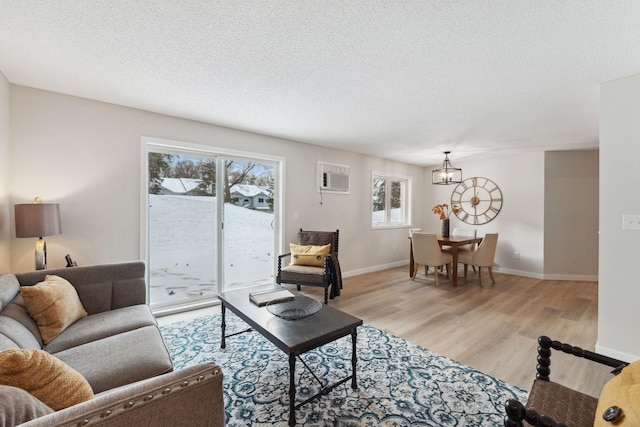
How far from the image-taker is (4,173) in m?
2.30

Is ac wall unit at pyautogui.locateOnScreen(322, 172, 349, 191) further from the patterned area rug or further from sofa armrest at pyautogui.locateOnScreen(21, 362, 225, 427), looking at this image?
sofa armrest at pyautogui.locateOnScreen(21, 362, 225, 427)

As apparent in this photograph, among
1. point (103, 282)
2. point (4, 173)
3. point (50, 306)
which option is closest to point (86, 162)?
point (4, 173)

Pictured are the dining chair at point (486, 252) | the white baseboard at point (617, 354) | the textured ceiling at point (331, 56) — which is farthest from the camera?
the dining chair at point (486, 252)

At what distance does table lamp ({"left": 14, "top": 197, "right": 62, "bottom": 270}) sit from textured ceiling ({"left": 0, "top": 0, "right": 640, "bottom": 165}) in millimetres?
1090

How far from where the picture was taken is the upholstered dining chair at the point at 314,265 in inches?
140

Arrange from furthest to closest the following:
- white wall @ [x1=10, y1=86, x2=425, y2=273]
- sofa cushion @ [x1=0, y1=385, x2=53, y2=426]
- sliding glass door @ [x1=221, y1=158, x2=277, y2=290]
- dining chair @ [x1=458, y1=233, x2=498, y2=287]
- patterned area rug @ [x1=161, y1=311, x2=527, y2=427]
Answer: dining chair @ [x1=458, y1=233, x2=498, y2=287] < sliding glass door @ [x1=221, y1=158, x2=277, y2=290] < white wall @ [x1=10, y1=86, x2=425, y2=273] < patterned area rug @ [x1=161, y1=311, x2=527, y2=427] < sofa cushion @ [x1=0, y1=385, x2=53, y2=426]

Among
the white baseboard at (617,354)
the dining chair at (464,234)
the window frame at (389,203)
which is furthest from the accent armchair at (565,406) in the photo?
the window frame at (389,203)

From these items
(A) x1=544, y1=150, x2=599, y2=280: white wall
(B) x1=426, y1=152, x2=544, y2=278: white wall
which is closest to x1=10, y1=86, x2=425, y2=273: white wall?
(B) x1=426, y1=152, x2=544, y2=278: white wall

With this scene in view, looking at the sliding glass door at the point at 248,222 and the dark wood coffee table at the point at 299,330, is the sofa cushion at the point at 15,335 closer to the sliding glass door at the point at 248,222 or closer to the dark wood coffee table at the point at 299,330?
the dark wood coffee table at the point at 299,330

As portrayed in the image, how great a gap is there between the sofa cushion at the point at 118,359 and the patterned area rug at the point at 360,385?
56cm

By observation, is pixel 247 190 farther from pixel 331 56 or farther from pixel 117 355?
pixel 117 355

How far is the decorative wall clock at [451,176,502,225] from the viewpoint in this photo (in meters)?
5.53

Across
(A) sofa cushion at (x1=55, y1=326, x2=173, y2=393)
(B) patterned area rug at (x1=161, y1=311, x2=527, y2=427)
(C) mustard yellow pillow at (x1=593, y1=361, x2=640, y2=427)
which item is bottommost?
(B) patterned area rug at (x1=161, y1=311, x2=527, y2=427)

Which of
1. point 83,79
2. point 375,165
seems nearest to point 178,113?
point 83,79
